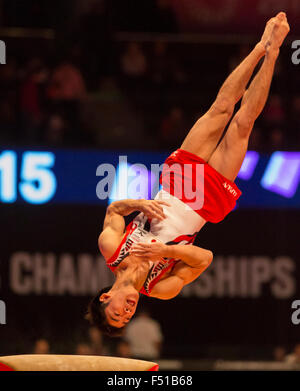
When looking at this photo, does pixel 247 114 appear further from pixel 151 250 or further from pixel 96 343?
pixel 96 343

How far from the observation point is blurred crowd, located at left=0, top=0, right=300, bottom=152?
9.55 m

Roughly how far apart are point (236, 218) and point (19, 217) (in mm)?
3111

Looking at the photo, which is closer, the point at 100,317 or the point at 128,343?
the point at 100,317

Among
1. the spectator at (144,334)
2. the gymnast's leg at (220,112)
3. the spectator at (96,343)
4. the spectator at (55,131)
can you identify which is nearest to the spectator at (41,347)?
the spectator at (96,343)

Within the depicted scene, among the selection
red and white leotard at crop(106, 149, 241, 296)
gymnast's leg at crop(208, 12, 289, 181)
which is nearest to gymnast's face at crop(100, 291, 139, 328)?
red and white leotard at crop(106, 149, 241, 296)

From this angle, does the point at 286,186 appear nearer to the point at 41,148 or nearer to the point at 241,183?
the point at 241,183

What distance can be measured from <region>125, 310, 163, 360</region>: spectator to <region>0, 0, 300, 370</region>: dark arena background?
12 cm

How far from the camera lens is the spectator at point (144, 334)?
9266 mm

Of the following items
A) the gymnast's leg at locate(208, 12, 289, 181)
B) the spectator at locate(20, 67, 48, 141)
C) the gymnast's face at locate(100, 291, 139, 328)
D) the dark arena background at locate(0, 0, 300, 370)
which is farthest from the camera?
the spectator at locate(20, 67, 48, 141)

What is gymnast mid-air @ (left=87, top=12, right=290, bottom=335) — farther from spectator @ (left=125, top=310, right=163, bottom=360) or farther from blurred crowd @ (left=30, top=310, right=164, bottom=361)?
spectator @ (left=125, top=310, right=163, bottom=360)

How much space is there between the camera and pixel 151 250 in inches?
202

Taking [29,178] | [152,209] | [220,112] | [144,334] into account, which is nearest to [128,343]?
[144,334]

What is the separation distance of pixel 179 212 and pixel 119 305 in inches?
37.8

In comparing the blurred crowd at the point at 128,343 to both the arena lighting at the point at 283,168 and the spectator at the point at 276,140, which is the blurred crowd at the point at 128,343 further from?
the spectator at the point at 276,140
